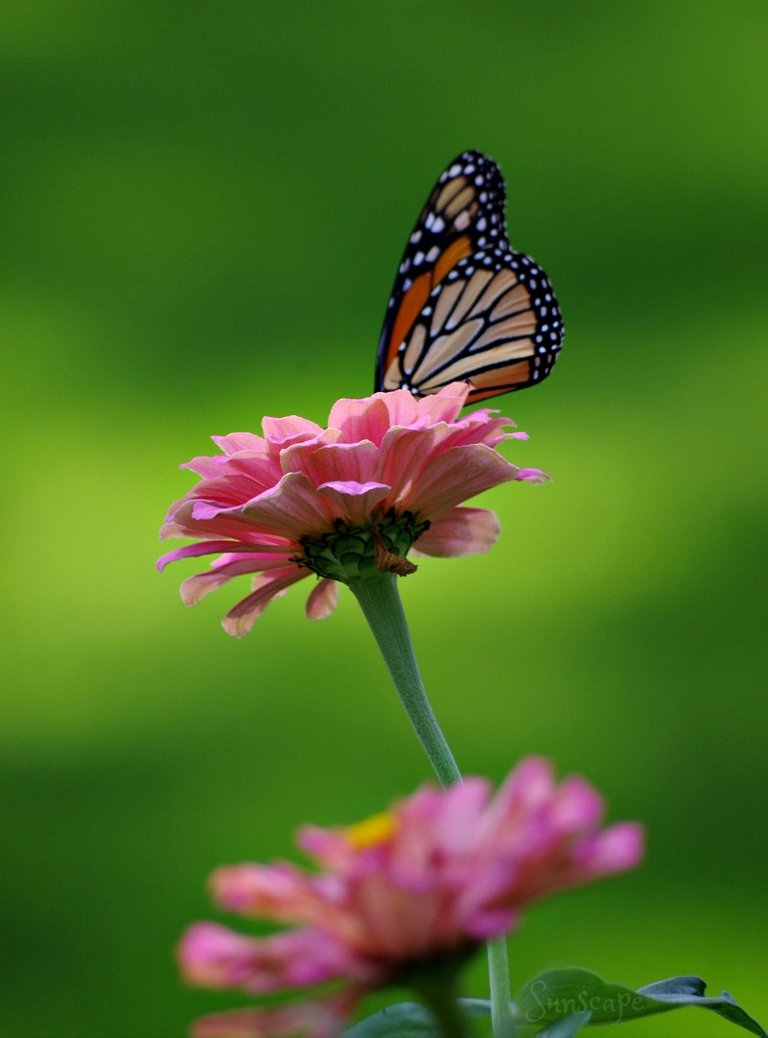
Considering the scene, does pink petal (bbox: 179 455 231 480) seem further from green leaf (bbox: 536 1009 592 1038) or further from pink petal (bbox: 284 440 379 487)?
green leaf (bbox: 536 1009 592 1038)

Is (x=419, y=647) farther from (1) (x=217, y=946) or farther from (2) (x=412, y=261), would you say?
(1) (x=217, y=946)

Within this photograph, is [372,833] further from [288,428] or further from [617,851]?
[288,428]

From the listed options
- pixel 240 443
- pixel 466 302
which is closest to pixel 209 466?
pixel 240 443

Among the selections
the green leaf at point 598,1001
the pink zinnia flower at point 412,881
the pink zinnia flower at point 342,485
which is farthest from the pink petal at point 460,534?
the pink zinnia flower at point 412,881

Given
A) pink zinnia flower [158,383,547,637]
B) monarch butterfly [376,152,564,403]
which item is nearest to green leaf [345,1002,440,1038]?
pink zinnia flower [158,383,547,637]

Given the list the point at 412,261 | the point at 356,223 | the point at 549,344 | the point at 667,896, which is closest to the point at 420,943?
the point at 549,344

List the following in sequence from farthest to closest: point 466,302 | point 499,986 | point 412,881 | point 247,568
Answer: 1. point 466,302
2. point 247,568
3. point 499,986
4. point 412,881

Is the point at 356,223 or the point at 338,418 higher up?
the point at 356,223
